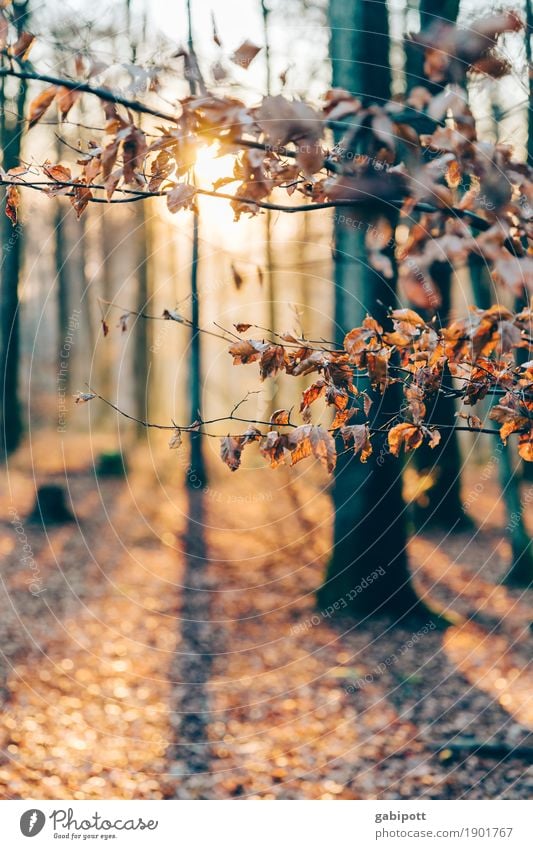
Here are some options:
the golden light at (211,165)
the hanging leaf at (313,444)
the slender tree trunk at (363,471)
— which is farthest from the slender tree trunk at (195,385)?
the hanging leaf at (313,444)

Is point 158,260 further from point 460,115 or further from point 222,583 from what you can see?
point 460,115

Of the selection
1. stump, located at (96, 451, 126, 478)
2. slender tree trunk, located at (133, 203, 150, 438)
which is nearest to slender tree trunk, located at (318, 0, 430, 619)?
slender tree trunk, located at (133, 203, 150, 438)

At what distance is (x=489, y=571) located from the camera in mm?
9906

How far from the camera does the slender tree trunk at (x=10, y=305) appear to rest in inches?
452

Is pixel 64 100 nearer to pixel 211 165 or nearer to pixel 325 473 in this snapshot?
pixel 211 165

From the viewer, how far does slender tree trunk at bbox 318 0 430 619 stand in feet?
23.0

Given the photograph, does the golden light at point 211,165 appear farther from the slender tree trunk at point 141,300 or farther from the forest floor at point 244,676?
the slender tree trunk at point 141,300

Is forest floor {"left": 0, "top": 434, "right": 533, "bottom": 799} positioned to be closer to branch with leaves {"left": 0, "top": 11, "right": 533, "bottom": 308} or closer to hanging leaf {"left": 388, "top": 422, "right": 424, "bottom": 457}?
hanging leaf {"left": 388, "top": 422, "right": 424, "bottom": 457}

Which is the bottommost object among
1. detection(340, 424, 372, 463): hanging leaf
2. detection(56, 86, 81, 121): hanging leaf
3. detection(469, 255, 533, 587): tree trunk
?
detection(469, 255, 533, 587): tree trunk

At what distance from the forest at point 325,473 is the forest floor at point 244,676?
36mm

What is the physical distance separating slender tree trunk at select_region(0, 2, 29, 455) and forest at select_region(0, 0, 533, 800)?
0.16 m

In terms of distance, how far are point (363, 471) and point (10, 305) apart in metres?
11.5

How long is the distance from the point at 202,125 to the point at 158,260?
17711 millimetres
